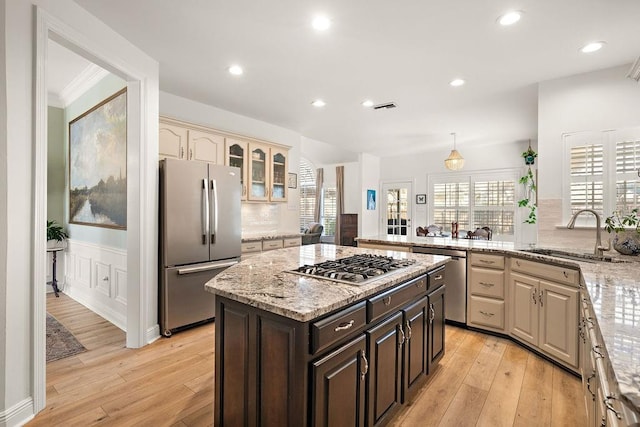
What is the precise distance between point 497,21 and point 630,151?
1.80m

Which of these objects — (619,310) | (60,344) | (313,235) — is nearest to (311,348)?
(619,310)

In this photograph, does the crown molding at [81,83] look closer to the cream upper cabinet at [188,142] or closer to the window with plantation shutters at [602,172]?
the cream upper cabinet at [188,142]

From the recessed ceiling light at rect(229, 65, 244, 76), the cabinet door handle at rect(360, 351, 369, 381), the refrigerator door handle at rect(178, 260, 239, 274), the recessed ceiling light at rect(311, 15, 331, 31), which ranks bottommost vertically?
the cabinet door handle at rect(360, 351, 369, 381)

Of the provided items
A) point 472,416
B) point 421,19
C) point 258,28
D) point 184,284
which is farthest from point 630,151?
point 184,284

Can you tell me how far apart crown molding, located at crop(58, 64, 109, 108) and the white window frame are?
6.70 metres

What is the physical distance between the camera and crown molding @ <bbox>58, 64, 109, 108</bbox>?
3653 mm

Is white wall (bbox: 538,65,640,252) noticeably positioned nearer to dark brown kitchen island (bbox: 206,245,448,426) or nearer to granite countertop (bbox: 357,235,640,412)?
granite countertop (bbox: 357,235,640,412)

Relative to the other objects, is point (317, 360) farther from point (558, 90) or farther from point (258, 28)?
point (558, 90)

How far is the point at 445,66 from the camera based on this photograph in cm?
309

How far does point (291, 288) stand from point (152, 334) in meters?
2.22

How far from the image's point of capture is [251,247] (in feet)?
14.0

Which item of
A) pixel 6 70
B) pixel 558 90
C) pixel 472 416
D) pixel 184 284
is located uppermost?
pixel 558 90

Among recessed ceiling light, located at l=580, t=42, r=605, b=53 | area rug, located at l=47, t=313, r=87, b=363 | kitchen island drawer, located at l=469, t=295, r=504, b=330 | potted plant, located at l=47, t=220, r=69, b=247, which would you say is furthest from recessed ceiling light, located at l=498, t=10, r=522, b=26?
potted plant, located at l=47, t=220, r=69, b=247

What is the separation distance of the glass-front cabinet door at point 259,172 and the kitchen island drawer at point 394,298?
3081mm
